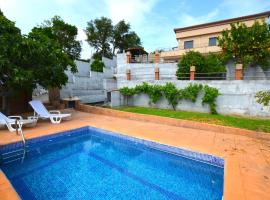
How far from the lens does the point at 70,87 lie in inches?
620

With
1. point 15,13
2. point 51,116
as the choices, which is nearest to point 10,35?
point 51,116

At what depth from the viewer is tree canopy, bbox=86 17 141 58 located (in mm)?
37188

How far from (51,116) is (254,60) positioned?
1438cm

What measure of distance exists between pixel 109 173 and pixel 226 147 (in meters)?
3.99

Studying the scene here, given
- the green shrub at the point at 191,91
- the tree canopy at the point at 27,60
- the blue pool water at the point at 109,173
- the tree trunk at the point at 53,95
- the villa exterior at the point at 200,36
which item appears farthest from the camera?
the villa exterior at the point at 200,36

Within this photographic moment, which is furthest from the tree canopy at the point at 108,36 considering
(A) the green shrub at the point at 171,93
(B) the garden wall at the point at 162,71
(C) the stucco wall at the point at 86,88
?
(A) the green shrub at the point at 171,93

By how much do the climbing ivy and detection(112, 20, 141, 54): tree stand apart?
83.5 feet

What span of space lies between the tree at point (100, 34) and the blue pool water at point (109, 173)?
32174 millimetres

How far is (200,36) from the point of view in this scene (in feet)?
84.9

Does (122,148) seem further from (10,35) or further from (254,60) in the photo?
(254,60)

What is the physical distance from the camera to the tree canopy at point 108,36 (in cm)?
3719

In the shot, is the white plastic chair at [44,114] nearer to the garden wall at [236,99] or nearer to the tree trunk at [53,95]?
the tree trunk at [53,95]

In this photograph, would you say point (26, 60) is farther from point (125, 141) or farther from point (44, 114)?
point (125, 141)

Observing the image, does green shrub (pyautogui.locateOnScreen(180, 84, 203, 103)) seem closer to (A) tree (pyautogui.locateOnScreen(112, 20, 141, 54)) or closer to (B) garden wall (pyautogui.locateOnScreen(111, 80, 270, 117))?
(B) garden wall (pyautogui.locateOnScreen(111, 80, 270, 117))
